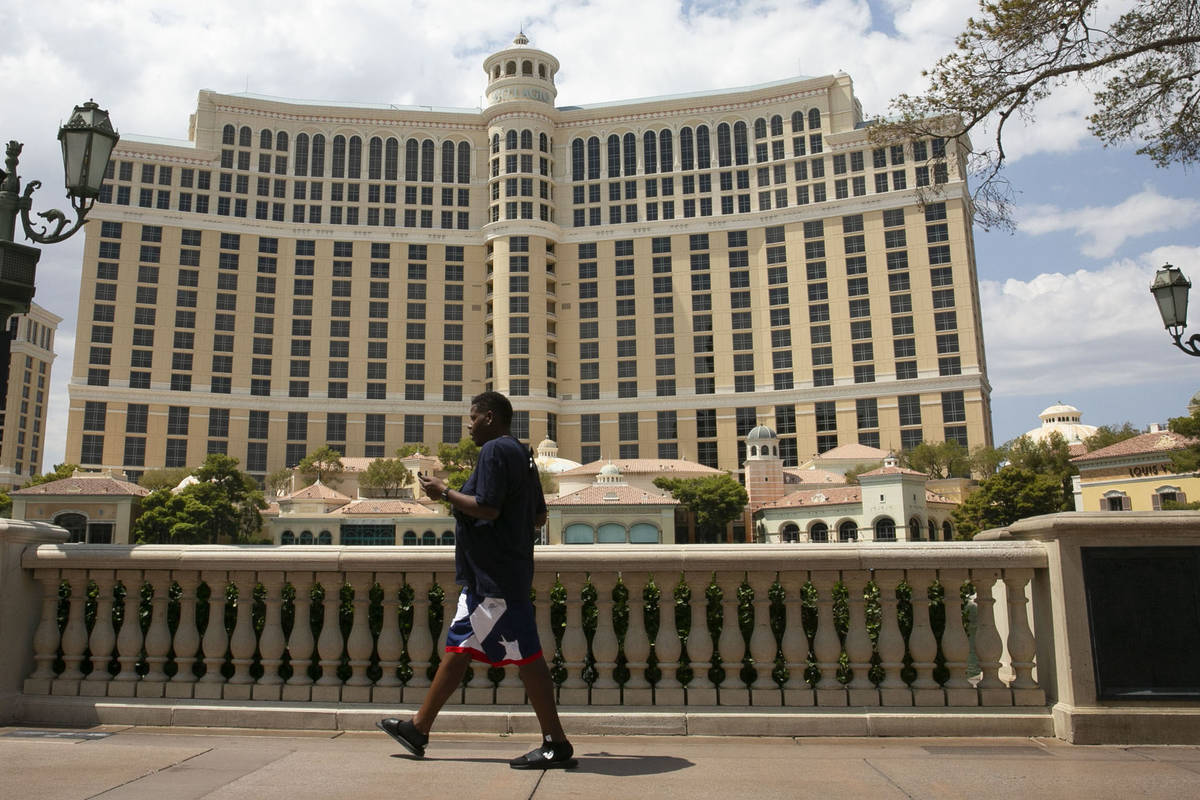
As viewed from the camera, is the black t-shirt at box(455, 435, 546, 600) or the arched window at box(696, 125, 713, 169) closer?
the black t-shirt at box(455, 435, 546, 600)

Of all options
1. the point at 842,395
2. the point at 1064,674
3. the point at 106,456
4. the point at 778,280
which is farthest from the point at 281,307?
the point at 1064,674

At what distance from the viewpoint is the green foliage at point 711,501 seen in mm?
77938

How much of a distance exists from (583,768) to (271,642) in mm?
2579

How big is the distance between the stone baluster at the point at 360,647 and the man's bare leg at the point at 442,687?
1176mm

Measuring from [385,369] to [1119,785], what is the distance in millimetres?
100166

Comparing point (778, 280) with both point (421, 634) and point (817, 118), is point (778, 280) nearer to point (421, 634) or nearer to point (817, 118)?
point (817, 118)

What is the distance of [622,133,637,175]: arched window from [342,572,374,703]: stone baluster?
10271 cm

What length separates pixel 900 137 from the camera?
43.9 feet

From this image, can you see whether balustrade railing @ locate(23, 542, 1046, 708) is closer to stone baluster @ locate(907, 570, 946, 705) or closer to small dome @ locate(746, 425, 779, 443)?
stone baluster @ locate(907, 570, 946, 705)

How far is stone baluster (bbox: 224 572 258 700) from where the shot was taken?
21.3ft

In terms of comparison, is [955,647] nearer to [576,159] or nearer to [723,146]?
[723,146]

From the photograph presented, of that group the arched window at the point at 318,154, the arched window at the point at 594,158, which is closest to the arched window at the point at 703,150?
the arched window at the point at 594,158

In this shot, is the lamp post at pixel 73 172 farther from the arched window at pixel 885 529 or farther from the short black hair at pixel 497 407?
the arched window at pixel 885 529

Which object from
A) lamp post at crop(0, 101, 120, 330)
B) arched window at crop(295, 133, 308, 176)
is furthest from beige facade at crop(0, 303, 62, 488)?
lamp post at crop(0, 101, 120, 330)
